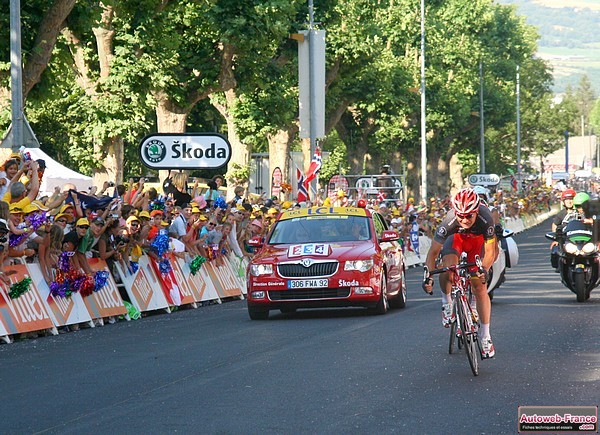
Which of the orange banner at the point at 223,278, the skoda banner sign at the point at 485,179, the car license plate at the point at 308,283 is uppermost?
the car license plate at the point at 308,283

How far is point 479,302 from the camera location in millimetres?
13094

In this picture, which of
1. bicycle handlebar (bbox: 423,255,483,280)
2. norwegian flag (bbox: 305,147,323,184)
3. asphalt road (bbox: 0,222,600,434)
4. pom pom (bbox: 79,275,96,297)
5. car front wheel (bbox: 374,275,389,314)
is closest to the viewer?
asphalt road (bbox: 0,222,600,434)

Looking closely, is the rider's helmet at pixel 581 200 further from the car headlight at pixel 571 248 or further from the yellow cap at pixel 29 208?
the yellow cap at pixel 29 208

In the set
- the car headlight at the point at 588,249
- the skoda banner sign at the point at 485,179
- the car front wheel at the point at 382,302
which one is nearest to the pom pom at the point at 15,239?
the car front wheel at the point at 382,302

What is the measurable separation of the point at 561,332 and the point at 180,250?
8.72m

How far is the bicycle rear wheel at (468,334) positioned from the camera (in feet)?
40.7

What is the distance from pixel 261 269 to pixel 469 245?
725 centimetres

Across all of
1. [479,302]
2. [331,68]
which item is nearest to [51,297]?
[479,302]

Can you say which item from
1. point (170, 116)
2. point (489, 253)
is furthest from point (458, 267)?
point (170, 116)

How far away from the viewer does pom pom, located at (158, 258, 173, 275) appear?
22878 millimetres

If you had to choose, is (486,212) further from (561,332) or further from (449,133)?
(449,133)

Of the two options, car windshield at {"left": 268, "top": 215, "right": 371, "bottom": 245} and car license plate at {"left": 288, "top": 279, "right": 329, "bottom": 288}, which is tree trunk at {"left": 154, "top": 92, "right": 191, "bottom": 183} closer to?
car windshield at {"left": 268, "top": 215, "right": 371, "bottom": 245}

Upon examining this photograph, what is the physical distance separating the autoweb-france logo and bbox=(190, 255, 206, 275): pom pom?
1.87m

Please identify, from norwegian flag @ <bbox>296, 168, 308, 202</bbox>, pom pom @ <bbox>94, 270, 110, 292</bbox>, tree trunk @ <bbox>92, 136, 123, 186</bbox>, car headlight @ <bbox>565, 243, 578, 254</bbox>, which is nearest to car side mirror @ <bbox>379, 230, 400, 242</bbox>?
car headlight @ <bbox>565, 243, 578, 254</bbox>
